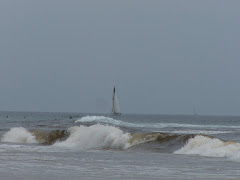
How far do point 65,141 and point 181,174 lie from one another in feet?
75.6

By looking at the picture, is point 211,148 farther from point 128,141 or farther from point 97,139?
point 97,139

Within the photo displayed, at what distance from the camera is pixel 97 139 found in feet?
122

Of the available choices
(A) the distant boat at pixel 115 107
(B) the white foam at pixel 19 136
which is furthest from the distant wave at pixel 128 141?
(A) the distant boat at pixel 115 107

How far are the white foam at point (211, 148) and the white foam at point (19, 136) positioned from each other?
51.5 feet

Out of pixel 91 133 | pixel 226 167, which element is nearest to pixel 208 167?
pixel 226 167

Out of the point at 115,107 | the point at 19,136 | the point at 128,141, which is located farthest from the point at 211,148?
the point at 115,107

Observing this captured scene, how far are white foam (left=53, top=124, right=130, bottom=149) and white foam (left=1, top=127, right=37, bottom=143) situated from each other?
4.01 meters

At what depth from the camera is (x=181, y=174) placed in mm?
17047

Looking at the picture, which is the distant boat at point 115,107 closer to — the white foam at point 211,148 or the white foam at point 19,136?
the white foam at point 19,136

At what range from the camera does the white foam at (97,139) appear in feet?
115

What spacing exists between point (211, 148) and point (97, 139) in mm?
10845

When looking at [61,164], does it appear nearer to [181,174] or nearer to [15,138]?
[181,174]

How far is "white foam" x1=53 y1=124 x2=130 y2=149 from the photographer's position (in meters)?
35.1

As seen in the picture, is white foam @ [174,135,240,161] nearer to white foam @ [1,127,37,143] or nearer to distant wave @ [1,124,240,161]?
distant wave @ [1,124,240,161]
